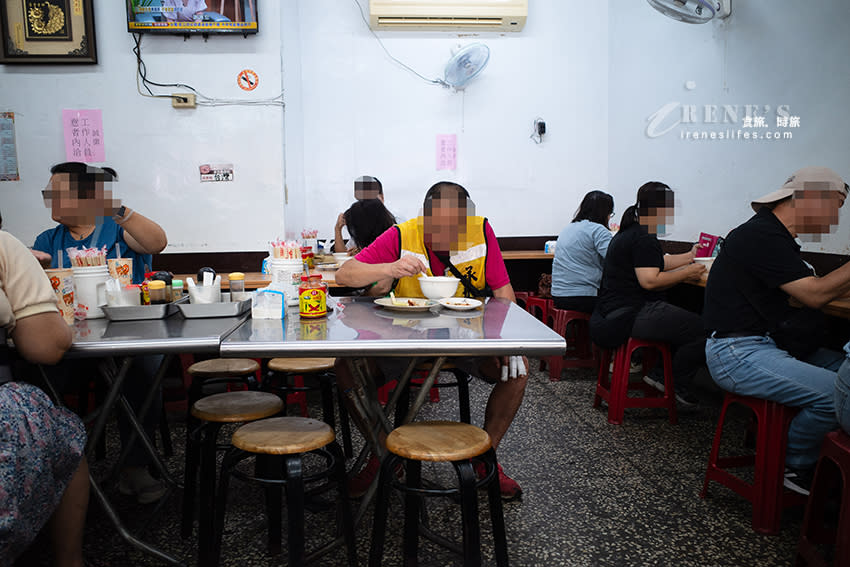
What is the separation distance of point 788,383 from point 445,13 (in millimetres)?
4819

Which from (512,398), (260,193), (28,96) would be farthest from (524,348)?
(28,96)

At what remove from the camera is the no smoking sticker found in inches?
175

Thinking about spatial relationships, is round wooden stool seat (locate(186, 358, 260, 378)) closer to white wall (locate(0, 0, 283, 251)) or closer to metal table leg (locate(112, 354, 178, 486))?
metal table leg (locate(112, 354, 178, 486))

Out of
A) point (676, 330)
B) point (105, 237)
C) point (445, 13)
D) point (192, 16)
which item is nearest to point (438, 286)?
point (105, 237)

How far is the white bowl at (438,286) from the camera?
200 centimetres

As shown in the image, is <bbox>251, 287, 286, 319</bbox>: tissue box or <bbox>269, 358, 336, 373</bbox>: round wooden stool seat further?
<bbox>269, 358, 336, 373</bbox>: round wooden stool seat

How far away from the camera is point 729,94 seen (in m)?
4.04

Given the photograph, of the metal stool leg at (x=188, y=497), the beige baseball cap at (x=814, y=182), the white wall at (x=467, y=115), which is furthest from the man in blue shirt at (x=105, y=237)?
the white wall at (x=467, y=115)

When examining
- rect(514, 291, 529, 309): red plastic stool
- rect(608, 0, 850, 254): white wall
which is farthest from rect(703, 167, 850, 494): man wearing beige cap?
rect(514, 291, 529, 309): red plastic stool

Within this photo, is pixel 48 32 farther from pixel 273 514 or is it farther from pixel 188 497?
pixel 273 514

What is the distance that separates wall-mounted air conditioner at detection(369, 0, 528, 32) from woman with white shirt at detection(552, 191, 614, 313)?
2.58m

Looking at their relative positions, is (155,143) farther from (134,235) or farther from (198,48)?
(134,235)

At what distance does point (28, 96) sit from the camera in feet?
→ 14.2

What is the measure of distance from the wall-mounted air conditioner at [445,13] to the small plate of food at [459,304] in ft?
14.5
